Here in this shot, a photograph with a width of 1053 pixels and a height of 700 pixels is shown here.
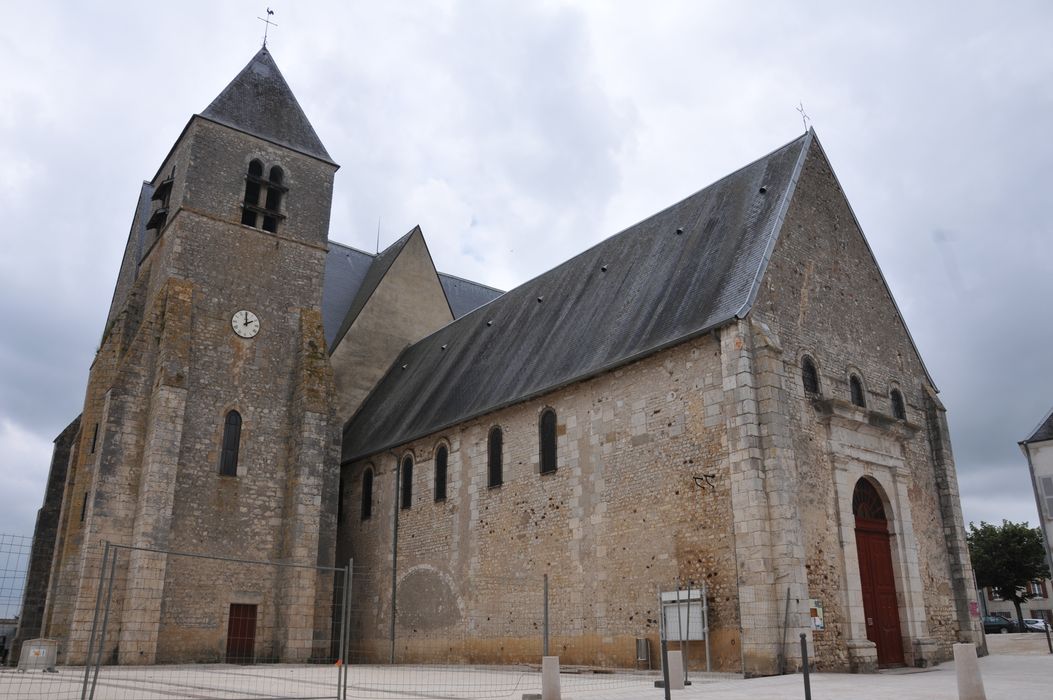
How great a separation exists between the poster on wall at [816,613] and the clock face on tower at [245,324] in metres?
14.9

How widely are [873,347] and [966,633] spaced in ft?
18.8

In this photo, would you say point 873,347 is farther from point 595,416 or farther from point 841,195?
point 595,416

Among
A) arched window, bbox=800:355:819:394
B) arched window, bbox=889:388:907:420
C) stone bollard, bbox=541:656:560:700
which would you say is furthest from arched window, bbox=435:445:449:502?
stone bollard, bbox=541:656:560:700

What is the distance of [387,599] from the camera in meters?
20.6

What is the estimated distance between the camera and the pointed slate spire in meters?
23.4

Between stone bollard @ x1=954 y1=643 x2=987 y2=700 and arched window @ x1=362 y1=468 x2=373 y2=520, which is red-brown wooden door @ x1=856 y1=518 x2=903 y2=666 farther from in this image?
arched window @ x1=362 y1=468 x2=373 y2=520

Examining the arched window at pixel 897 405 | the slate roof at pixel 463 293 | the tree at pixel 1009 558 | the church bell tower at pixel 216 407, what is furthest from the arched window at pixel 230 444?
the tree at pixel 1009 558

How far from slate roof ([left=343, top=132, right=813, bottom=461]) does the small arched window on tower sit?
19.7ft

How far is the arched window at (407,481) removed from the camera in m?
21.0

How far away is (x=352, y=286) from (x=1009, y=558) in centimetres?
3079

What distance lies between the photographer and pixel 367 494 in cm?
2280

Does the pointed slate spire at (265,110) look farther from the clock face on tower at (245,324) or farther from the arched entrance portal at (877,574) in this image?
the arched entrance portal at (877,574)

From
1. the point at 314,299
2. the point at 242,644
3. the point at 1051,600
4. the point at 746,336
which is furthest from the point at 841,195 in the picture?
the point at 1051,600

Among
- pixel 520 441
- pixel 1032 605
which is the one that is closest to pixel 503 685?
pixel 520 441
